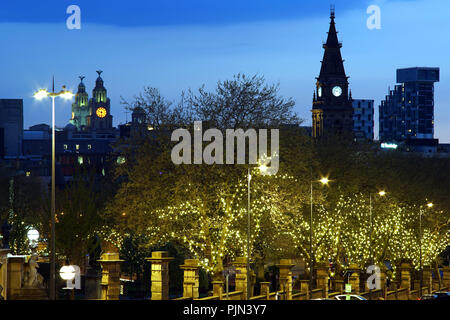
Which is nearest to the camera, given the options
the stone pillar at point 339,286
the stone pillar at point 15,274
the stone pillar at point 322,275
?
the stone pillar at point 15,274

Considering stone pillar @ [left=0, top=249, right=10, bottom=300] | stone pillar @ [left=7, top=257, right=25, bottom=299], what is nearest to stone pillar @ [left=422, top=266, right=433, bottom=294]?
stone pillar @ [left=7, top=257, right=25, bottom=299]

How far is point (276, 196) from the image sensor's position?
54.2m

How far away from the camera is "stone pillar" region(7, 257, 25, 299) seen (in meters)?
41.1

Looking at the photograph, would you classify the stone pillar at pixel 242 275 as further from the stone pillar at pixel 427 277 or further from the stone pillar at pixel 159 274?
the stone pillar at pixel 427 277

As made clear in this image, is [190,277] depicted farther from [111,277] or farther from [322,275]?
[322,275]

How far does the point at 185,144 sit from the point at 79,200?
2251 centimetres

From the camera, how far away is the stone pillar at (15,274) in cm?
4112

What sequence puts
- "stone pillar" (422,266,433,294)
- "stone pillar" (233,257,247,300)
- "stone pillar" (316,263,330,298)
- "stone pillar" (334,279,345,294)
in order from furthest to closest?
"stone pillar" (422,266,433,294)
"stone pillar" (334,279,345,294)
"stone pillar" (316,263,330,298)
"stone pillar" (233,257,247,300)

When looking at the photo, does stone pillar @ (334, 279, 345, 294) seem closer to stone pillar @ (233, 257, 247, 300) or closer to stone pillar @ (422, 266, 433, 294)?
stone pillar @ (233, 257, 247, 300)

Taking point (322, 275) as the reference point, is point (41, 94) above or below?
above

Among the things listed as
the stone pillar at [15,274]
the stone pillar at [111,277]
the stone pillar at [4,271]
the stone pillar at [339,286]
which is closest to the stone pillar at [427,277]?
the stone pillar at [339,286]

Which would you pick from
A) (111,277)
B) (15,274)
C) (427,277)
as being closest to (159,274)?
(111,277)

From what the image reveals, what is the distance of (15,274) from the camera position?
1636 inches
